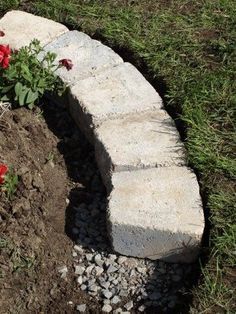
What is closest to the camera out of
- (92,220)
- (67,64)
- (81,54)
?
(92,220)

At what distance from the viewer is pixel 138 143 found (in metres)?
3.50

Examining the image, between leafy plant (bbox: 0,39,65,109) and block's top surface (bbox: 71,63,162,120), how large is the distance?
0.18 metres

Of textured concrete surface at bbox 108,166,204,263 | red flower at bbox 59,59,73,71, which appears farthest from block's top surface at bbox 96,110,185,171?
red flower at bbox 59,59,73,71

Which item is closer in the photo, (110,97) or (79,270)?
(79,270)

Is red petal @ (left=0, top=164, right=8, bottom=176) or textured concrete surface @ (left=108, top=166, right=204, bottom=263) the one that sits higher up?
red petal @ (left=0, top=164, right=8, bottom=176)

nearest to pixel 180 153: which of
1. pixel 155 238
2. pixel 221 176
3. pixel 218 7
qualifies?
pixel 221 176

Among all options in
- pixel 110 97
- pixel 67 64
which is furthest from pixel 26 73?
pixel 110 97

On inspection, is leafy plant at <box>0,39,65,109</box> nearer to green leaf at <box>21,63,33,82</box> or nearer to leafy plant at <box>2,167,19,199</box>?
green leaf at <box>21,63,33,82</box>

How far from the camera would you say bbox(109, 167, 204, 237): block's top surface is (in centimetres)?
306

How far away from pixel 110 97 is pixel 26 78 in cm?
49

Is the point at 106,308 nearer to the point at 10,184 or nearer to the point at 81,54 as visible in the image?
the point at 10,184

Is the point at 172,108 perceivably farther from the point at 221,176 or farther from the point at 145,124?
the point at 221,176

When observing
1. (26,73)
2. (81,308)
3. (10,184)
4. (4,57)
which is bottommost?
(81,308)

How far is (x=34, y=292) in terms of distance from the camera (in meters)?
3.00
